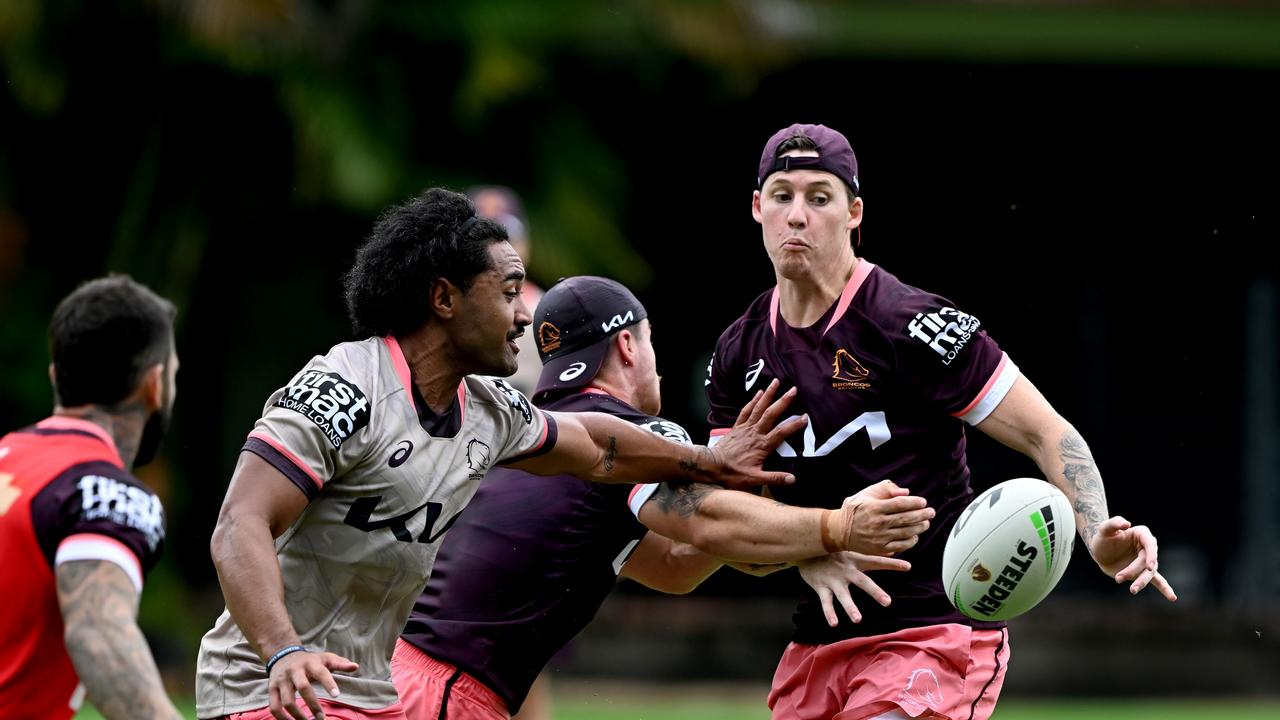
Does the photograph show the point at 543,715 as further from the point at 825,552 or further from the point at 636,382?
the point at 825,552

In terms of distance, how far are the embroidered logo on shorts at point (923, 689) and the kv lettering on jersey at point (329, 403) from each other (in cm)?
192

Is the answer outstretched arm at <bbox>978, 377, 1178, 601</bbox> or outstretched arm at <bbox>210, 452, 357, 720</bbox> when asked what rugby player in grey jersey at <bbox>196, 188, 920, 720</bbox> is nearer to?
outstretched arm at <bbox>210, 452, 357, 720</bbox>

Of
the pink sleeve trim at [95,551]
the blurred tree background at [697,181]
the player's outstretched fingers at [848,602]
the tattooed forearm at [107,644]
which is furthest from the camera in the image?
the blurred tree background at [697,181]

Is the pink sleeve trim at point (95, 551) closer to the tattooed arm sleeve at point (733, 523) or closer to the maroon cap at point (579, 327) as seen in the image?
the tattooed arm sleeve at point (733, 523)

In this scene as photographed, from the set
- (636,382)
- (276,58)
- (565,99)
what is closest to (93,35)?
(276,58)

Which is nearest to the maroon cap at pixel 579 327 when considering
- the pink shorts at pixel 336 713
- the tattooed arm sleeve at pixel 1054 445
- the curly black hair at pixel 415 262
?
the curly black hair at pixel 415 262

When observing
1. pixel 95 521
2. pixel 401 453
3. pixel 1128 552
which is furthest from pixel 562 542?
pixel 95 521

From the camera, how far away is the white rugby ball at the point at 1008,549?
531cm

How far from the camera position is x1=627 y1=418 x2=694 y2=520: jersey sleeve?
586cm

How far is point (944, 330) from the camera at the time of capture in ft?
18.2

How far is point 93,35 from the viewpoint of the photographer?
553 inches

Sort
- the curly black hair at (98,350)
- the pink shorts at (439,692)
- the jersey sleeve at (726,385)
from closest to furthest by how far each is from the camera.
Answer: the curly black hair at (98,350), the pink shorts at (439,692), the jersey sleeve at (726,385)

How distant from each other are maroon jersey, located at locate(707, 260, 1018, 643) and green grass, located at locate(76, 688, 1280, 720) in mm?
6014

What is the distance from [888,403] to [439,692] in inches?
67.5
